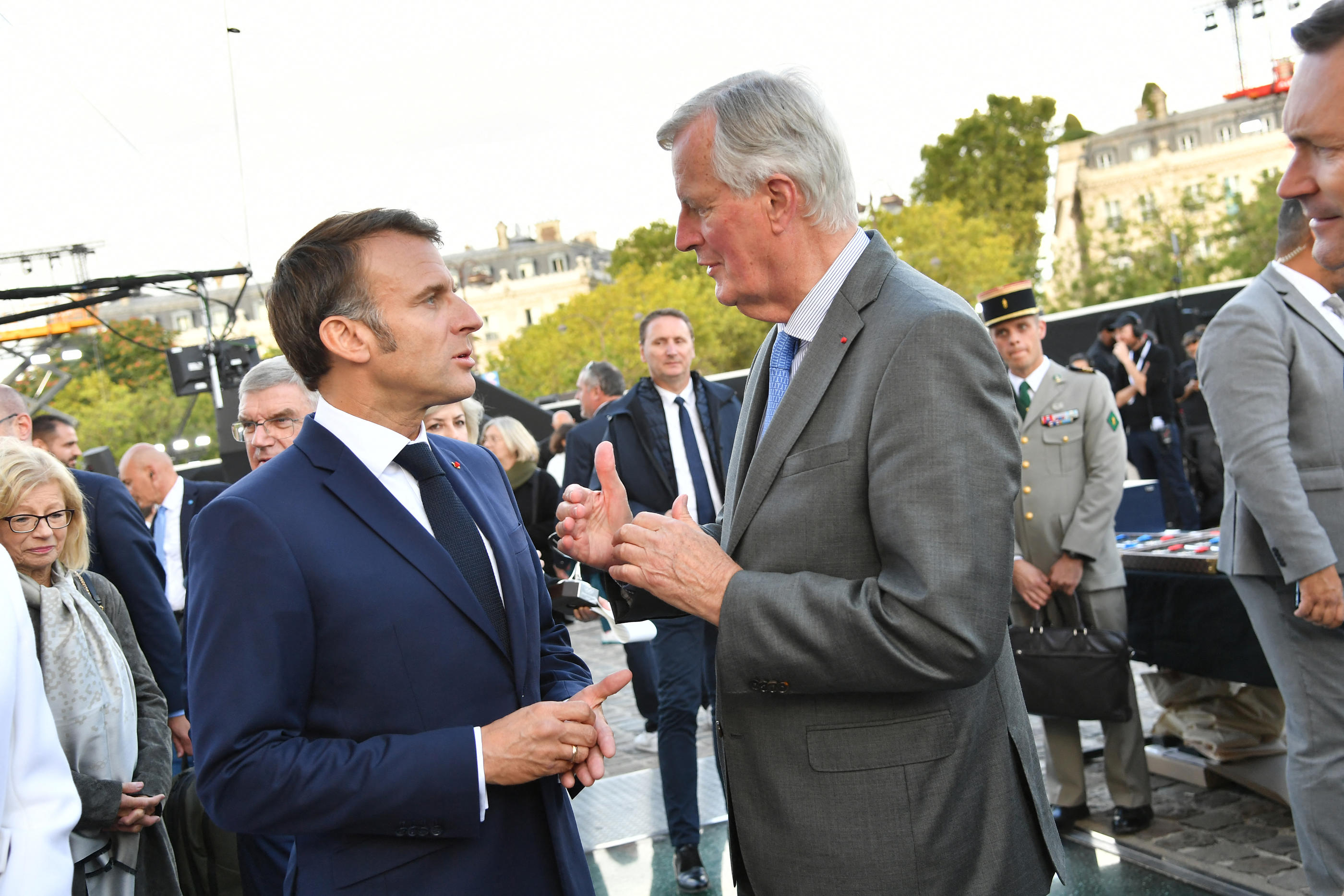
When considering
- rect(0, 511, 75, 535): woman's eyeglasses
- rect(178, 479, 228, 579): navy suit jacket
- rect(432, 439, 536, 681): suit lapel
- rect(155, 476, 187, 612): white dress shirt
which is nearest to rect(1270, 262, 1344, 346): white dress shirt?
rect(432, 439, 536, 681): suit lapel

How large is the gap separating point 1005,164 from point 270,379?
52850 millimetres

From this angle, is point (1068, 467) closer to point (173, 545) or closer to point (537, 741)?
point (537, 741)

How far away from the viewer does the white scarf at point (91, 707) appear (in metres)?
3.11

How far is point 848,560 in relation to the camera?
6.45 feet

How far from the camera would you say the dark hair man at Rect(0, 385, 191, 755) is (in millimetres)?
4457

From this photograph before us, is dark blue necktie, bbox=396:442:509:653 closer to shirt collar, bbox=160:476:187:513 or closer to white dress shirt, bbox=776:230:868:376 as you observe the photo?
white dress shirt, bbox=776:230:868:376

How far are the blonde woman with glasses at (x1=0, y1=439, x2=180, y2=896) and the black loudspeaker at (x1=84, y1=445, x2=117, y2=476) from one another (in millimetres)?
9438

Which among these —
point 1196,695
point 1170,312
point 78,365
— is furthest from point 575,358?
point 1196,695

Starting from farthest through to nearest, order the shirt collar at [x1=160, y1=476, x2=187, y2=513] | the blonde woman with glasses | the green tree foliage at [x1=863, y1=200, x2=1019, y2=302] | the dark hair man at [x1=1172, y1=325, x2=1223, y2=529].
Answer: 1. the green tree foliage at [x1=863, y1=200, x2=1019, y2=302]
2. the dark hair man at [x1=1172, y1=325, x2=1223, y2=529]
3. the shirt collar at [x1=160, y1=476, x2=187, y2=513]
4. the blonde woman with glasses

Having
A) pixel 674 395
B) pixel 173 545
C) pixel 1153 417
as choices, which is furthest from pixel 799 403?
pixel 1153 417

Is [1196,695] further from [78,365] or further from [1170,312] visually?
[78,365]

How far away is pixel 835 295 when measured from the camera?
2.12 m

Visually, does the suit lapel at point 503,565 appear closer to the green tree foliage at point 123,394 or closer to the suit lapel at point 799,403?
the suit lapel at point 799,403

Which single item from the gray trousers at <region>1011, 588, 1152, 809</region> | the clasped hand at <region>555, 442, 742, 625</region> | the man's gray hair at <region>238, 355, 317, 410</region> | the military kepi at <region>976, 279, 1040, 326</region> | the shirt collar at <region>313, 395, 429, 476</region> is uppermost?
the military kepi at <region>976, 279, 1040, 326</region>
